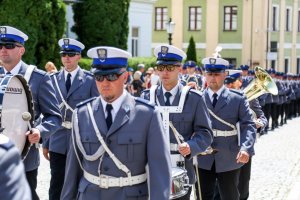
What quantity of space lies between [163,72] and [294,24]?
53.1 meters

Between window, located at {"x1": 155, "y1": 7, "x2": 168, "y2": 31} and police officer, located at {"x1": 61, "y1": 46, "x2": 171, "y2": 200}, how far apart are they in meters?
49.9

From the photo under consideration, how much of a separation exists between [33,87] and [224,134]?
250 centimetres

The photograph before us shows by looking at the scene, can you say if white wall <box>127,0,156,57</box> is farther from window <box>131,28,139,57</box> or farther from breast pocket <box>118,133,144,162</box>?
breast pocket <box>118,133,144,162</box>

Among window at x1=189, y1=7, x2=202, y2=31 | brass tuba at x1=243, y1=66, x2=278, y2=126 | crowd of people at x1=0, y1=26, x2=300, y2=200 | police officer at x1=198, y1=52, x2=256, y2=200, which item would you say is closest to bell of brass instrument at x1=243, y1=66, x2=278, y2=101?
brass tuba at x1=243, y1=66, x2=278, y2=126

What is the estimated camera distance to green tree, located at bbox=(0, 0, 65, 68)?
65.5 ft

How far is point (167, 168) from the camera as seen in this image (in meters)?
4.36

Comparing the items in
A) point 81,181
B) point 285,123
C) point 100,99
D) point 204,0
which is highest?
point 204,0

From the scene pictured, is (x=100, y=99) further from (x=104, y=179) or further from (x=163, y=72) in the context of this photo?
(x=163, y=72)

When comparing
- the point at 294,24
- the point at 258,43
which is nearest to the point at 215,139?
the point at 258,43

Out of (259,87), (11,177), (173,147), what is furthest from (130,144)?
(259,87)

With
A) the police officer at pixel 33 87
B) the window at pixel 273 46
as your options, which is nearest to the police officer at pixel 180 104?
the police officer at pixel 33 87

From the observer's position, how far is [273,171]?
1251 cm

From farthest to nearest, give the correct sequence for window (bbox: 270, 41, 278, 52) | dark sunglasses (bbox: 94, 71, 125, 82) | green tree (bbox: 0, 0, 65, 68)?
1. window (bbox: 270, 41, 278, 52)
2. green tree (bbox: 0, 0, 65, 68)
3. dark sunglasses (bbox: 94, 71, 125, 82)

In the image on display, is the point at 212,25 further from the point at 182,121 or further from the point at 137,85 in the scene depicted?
the point at 182,121
